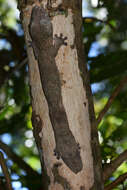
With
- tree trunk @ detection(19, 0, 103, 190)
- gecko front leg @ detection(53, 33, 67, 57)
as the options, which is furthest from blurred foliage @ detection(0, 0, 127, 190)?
gecko front leg @ detection(53, 33, 67, 57)

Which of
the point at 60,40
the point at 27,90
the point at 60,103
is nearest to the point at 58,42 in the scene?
the point at 60,40

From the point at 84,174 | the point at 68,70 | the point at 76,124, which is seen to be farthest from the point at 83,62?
the point at 84,174

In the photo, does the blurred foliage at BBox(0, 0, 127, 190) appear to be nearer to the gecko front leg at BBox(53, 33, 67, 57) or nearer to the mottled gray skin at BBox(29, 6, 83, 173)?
the mottled gray skin at BBox(29, 6, 83, 173)

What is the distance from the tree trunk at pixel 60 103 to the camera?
91cm

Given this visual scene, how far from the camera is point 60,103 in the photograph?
0.92 metres

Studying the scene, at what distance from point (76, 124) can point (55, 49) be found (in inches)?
8.1

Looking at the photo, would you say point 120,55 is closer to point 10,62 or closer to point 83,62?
point 10,62

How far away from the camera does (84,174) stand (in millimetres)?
911

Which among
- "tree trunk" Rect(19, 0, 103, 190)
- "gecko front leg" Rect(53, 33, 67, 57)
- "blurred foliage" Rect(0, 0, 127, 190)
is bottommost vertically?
"blurred foliage" Rect(0, 0, 127, 190)

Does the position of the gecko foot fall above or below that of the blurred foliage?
above

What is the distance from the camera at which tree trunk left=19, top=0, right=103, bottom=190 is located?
0.91m

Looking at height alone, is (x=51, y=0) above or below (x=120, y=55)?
above

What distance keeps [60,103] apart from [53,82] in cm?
6

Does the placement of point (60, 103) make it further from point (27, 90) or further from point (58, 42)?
point (27, 90)
